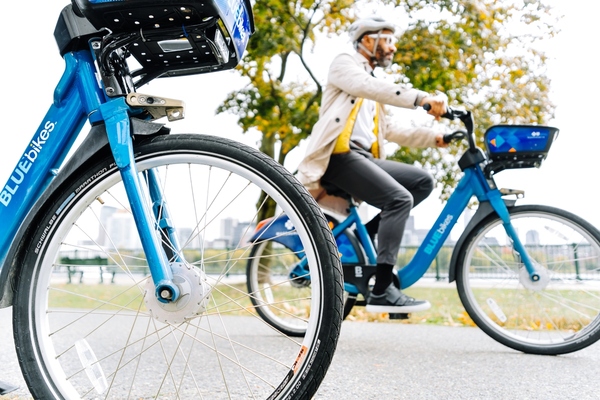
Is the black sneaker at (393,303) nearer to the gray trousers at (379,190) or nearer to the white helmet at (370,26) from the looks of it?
the gray trousers at (379,190)

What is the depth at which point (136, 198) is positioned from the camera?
1635 millimetres

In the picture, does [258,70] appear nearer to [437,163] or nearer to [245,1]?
[437,163]

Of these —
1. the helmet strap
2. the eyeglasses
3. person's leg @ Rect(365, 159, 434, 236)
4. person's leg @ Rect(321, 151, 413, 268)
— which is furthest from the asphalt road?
the eyeglasses

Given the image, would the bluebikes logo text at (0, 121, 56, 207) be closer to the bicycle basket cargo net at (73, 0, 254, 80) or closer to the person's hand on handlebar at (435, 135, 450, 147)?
the bicycle basket cargo net at (73, 0, 254, 80)

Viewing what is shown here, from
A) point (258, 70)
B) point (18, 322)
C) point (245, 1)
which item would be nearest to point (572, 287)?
point (245, 1)

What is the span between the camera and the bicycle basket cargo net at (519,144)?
3.35 m

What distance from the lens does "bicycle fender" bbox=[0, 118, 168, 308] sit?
1.69 metres

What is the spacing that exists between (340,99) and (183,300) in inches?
92.4

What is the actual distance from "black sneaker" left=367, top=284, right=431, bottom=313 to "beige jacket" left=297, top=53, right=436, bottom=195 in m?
0.81

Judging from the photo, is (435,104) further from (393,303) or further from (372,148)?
(393,303)

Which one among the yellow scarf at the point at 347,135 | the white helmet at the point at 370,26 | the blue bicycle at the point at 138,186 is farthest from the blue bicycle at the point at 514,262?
the blue bicycle at the point at 138,186

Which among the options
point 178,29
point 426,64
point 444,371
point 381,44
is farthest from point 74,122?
point 426,64

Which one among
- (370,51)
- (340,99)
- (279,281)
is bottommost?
(279,281)

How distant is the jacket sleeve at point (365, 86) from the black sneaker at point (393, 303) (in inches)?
45.0
